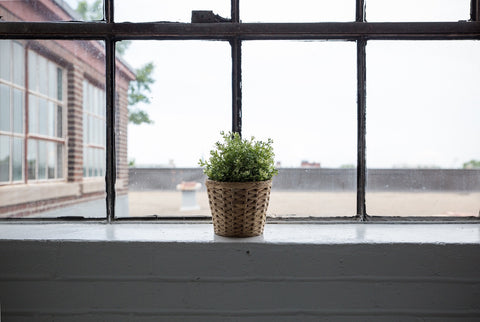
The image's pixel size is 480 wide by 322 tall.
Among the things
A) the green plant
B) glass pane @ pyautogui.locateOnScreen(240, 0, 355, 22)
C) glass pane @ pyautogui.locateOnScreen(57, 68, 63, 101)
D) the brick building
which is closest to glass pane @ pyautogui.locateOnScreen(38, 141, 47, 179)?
the brick building

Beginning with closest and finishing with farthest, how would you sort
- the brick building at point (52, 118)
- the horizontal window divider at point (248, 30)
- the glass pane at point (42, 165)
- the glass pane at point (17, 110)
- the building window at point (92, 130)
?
the horizontal window divider at point (248, 30) → the brick building at point (52, 118) → the building window at point (92, 130) → the glass pane at point (17, 110) → the glass pane at point (42, 165)

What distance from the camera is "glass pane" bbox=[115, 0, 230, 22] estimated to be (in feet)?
4.91

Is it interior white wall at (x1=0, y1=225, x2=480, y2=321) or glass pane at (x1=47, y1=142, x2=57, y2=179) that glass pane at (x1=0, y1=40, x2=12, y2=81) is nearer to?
glass pane at (x1=47, y1=142, x2=57, y2=179)

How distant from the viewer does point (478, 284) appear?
1180mm

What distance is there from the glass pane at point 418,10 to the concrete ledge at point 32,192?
1740 mm

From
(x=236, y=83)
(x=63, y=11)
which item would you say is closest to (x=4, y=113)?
(x=63, y=11)

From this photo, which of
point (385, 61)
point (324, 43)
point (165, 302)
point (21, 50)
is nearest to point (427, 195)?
point (385, 61)

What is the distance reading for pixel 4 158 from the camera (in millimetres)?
1891

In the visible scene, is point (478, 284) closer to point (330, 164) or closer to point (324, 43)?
point (330, 164)

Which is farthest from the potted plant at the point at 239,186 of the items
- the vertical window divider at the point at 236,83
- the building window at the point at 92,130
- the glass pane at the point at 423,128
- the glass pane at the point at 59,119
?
the glass pane at the point at 59,119

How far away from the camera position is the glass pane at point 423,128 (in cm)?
151

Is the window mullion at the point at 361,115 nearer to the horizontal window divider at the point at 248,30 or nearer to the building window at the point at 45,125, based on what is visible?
the horizontal window divider at the point at 248,30

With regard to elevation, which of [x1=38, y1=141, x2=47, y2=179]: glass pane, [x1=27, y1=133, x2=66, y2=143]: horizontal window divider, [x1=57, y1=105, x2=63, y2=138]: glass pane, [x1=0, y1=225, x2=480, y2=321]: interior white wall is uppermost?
[x1=57, y1=105, x2=63, y2=138]: glass pane

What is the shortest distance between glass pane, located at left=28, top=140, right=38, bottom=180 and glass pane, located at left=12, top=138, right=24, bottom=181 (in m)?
0.06
